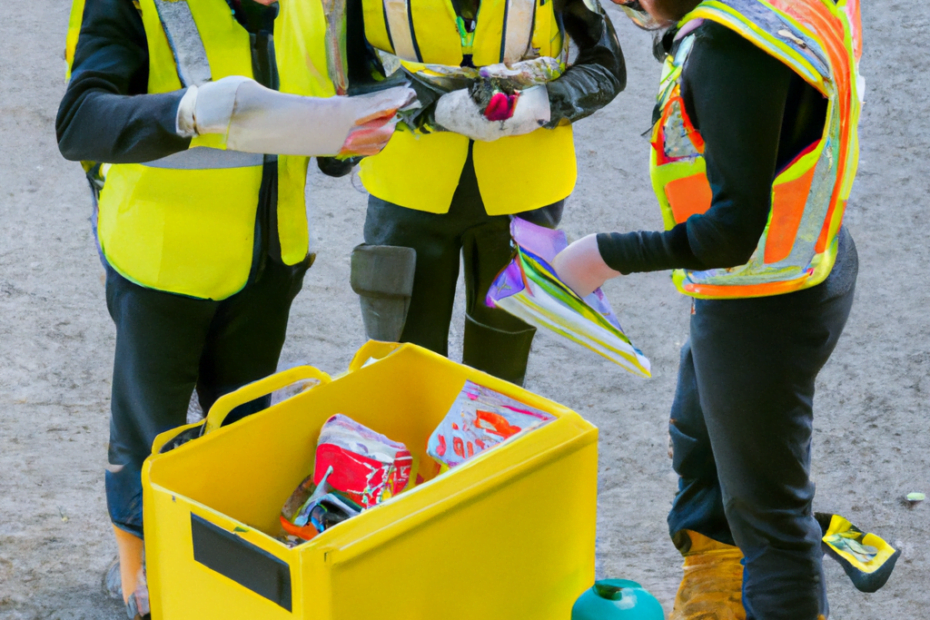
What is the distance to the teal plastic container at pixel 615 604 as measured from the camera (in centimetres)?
142

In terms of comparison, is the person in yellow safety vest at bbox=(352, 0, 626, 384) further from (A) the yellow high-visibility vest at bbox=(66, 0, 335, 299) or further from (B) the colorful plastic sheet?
(B) the colorful plastic sheet

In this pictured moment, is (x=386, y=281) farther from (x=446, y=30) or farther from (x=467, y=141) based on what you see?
(x=446, y=30)

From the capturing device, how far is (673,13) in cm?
156

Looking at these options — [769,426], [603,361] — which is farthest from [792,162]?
[603,361]

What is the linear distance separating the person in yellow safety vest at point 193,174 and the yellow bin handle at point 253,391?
29 centimetres

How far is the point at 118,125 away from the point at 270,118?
9.4 inches

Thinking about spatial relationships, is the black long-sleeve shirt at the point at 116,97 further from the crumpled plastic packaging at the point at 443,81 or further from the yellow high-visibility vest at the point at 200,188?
the crumpled plastic packaging at the point at 443,81

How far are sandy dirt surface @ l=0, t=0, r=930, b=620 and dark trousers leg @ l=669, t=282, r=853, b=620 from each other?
416mm

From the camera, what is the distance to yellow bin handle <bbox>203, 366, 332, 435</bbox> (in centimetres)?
148

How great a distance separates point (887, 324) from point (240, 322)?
2376mm

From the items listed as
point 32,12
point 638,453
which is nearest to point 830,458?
point 638,453

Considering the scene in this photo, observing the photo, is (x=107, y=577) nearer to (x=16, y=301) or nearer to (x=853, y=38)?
(x=16, y=301)

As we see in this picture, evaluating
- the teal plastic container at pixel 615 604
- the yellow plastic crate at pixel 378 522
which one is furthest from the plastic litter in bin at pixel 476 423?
the teal plastic container at pixel 615 604

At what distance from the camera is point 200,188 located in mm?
1728
